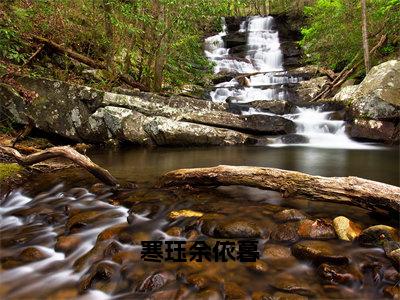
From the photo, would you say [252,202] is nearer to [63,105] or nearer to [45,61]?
[63,105]

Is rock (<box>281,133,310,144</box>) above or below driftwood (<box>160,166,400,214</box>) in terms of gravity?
above

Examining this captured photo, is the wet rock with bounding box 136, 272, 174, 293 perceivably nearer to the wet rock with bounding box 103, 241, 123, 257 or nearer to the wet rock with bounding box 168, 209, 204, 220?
the wet rock with bounding box 103, 241, 123, 257

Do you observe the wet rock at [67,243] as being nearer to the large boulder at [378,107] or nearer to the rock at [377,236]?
the rock at [377,236]

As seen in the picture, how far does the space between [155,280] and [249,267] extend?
2.92 ft

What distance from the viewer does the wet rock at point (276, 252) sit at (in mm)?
3273

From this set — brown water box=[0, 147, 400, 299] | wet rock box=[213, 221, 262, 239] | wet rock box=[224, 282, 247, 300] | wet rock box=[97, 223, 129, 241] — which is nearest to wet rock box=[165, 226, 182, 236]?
brown water box=[0, 147, 400, 299]

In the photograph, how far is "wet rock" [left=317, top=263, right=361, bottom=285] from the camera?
2.85 metres

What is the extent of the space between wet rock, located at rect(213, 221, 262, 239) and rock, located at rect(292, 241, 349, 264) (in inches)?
19.7

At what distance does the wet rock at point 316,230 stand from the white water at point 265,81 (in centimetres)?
678

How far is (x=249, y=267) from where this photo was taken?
3146 mm

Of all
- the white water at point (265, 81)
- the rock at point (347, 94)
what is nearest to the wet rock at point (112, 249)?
the white water at point (265, 81)

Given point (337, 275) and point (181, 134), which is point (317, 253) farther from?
point (181, 134)

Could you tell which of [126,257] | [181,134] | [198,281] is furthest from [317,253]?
[181,134]

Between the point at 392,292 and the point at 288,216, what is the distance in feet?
4.75
